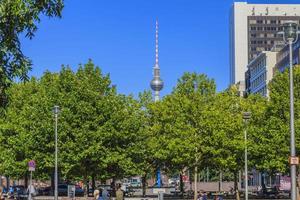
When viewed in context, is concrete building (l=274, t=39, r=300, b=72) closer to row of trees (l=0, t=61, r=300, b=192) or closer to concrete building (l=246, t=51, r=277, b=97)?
concrete building (l=246, t=51, r=277, b=97)

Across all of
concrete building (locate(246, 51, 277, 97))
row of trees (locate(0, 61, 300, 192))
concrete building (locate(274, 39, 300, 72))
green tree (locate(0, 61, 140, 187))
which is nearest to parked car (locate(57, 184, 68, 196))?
row of trees (locate(0, 61, 300, 192))

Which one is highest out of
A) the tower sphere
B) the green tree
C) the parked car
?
the tower sphere

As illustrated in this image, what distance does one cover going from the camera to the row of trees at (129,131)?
55594mm

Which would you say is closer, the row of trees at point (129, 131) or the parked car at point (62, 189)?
the row of trees at point (129, 131)

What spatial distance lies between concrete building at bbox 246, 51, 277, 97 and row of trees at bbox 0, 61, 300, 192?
93183 mm

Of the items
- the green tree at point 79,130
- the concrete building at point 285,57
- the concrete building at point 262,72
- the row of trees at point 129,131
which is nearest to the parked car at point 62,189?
the row of trees at point 129,131

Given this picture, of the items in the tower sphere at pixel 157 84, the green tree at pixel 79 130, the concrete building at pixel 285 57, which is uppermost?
the concrete building at pixel 285 57

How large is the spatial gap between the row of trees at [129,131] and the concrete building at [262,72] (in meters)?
93.2

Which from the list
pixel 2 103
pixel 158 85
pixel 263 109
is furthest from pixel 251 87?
pixel 2 103

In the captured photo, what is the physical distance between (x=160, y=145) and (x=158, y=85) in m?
107

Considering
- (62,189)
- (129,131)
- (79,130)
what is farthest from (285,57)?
(79,130)

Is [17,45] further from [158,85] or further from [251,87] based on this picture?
[251,87]

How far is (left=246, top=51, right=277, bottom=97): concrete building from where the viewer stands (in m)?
158

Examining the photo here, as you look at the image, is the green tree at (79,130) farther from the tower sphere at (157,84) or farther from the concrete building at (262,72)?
the tower sphere at (157,84)
